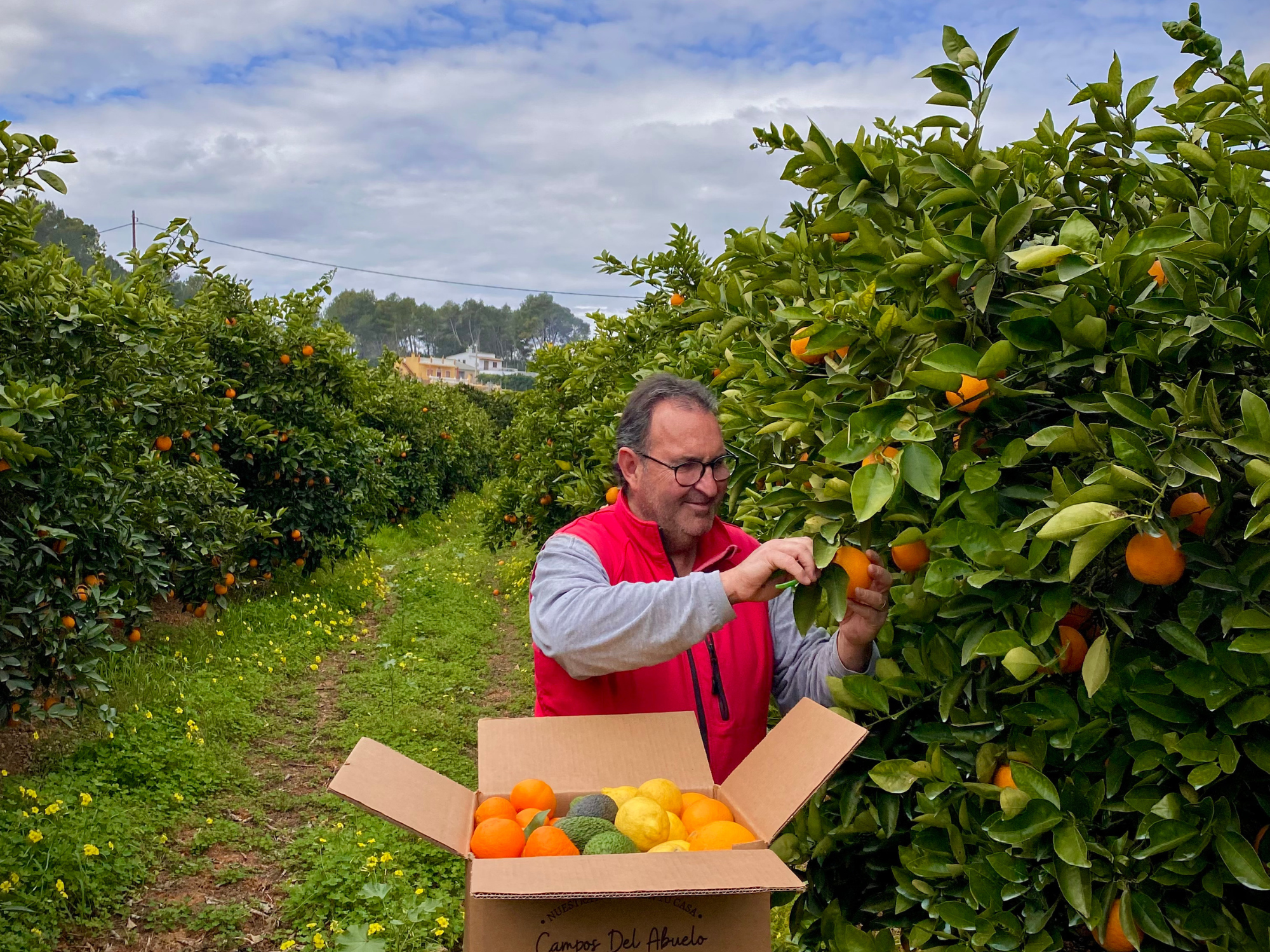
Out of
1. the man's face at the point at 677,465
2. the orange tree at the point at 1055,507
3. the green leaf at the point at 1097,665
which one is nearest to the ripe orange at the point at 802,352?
the orange tree at the point at 1055,507

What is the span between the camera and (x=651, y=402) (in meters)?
2.63

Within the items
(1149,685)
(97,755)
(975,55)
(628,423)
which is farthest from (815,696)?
(97,755)

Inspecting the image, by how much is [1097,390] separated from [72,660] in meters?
4.84

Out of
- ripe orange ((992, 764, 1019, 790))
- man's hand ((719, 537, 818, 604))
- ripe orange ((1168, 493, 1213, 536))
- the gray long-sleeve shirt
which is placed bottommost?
ripe orange ((992, 764, 1019, 790))

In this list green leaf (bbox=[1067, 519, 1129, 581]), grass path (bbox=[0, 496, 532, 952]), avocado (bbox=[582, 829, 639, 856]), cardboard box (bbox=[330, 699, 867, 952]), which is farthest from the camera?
grass path (bbox=[0, 496, 532, 952])

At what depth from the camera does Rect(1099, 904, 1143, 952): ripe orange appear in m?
1.45

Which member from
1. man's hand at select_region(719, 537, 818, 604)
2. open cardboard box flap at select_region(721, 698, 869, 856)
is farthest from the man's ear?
open cardboard box flap at select_region(721, 698, 869, 856)

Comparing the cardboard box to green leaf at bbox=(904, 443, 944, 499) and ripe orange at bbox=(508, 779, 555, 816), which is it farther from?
green leaf at bbox=(904, 443, 944, 499)

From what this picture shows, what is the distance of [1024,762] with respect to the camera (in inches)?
59.8

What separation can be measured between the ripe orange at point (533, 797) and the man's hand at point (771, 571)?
19.8 inches

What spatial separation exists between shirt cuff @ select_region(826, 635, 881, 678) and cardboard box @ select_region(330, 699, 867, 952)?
35 cm

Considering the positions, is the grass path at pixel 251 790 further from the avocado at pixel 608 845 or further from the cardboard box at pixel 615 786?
the avocado at pixel 608 845

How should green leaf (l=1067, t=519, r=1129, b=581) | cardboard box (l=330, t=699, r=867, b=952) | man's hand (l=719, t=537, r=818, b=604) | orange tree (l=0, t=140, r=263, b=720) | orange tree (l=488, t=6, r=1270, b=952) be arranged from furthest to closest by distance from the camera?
1. orange tree (l=0, t=140, r=263, b=720)
2. man's hand (l=719, t=537, r=818, b=604)
3. cardboard box (l=330, t=699, r=867, b=952)
4. orange tree (l=488, t=6, r=1270, b=952)
5. green leaf (l=1067, t=519, r=1129, b=581)

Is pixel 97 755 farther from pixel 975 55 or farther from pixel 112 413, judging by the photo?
pixel 975 55
